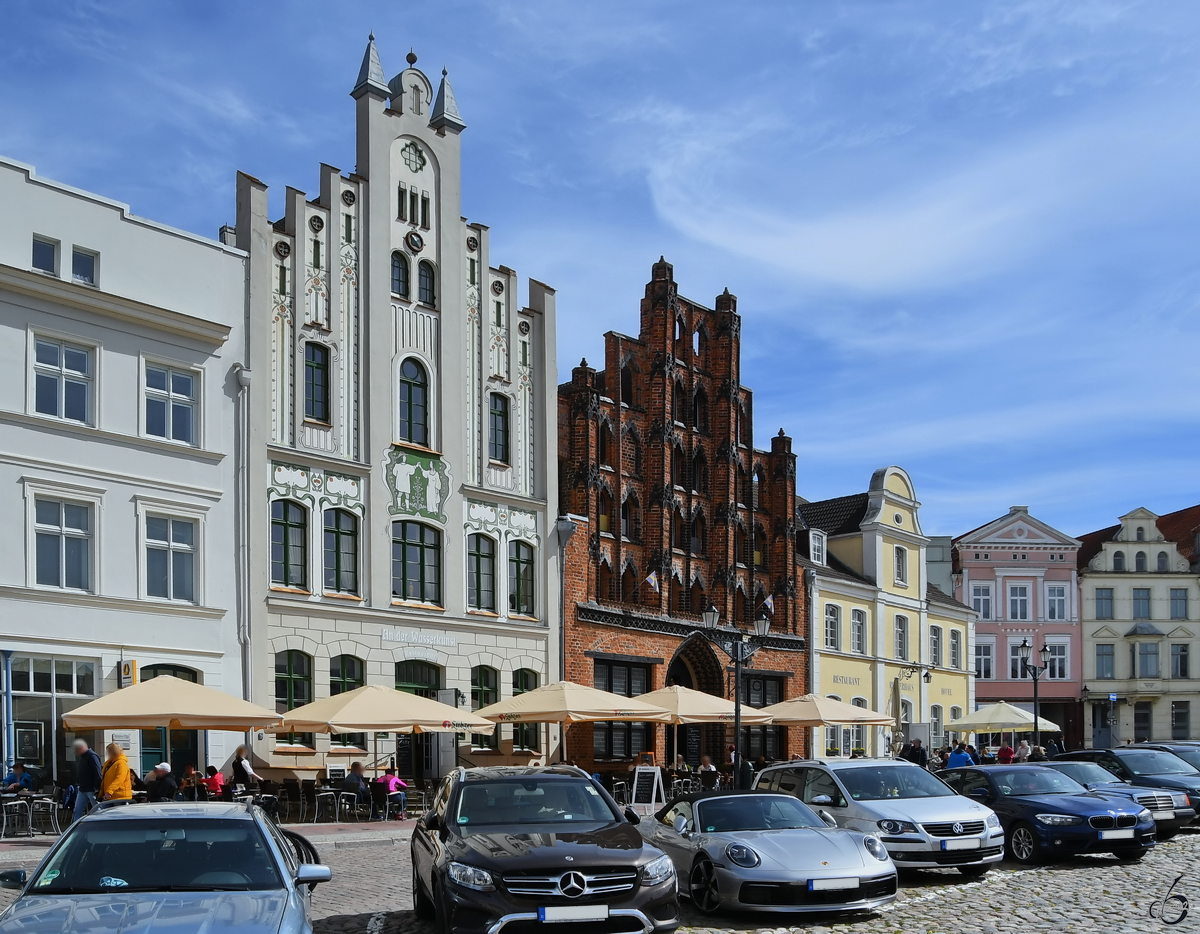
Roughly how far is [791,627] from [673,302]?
11.7 metres

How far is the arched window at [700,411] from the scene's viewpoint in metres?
43.8

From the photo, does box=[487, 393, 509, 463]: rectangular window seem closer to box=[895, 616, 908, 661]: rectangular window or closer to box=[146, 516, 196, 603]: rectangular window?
box=[146, 516, 196, 603]: rectangular window

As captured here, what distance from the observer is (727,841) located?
1455 cm

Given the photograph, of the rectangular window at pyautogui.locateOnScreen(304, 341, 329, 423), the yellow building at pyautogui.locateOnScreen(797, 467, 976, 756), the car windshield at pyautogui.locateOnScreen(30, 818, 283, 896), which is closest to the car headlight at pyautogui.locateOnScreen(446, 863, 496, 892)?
the car windshield at pyautogui.locateOnScreen(30, 818, 283, 896)

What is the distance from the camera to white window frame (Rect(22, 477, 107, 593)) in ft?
84.9

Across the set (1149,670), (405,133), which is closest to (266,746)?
(405,133)

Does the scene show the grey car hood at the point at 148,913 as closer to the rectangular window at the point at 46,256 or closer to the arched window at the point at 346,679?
the rectangular window at the point at 46,256

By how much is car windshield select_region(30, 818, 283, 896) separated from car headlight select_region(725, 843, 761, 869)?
19.3 ft

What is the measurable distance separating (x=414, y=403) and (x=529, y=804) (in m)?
22.2

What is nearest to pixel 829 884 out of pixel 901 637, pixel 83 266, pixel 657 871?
pixel 657 871

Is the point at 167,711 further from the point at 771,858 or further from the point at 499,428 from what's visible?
the point at 499,428

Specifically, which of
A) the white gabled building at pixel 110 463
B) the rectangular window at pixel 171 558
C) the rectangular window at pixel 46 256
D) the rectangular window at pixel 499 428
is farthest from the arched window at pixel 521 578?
the rectangular window at pixel 46 256

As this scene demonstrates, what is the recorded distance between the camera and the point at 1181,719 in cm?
7231

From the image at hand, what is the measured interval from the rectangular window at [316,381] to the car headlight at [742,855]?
20115 millimetres
